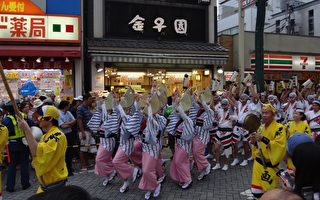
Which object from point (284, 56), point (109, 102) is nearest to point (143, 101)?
point (109, 102)

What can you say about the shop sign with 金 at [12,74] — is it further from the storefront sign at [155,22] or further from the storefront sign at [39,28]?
the storefront sign at [155,22]

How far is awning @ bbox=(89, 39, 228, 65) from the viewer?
14.1 meters

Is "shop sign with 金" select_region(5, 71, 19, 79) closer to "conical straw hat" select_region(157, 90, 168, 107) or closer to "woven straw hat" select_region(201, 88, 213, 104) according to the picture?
"conical straw hat" select_region(157, 90, 168, 107)

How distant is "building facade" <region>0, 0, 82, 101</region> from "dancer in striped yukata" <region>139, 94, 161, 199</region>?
8.03 meters

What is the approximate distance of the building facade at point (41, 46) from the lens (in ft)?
43.7

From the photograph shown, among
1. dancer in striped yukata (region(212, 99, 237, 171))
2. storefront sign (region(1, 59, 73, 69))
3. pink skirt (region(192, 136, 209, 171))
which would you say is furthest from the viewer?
storefront sign (region(1, 59, 73, 69))

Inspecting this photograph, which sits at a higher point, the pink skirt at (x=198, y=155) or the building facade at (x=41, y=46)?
the building facade at (x=41, y=46)

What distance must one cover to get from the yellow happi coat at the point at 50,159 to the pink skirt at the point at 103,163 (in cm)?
326

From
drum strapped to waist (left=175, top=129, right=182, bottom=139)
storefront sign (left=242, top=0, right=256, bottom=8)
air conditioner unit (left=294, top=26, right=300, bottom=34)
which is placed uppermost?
air conditioner unit (left=294, top=26, right=300, bottom=34)

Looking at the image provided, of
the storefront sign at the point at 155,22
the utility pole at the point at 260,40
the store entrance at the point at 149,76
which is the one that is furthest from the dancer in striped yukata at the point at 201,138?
the storefront sign at the point at 155,22

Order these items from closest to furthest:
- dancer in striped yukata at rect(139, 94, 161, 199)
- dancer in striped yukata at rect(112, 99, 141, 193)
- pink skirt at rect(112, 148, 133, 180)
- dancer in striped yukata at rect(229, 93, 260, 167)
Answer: dancer in striped yukata at rect(139, 94, 161, 199)
dancer in striped yukata at rect(112, 99, 141, 193)
pink skirt at rect(112, 148, 133, 180)
dancer in striped yukata at rect(229, 93, 260, 167)

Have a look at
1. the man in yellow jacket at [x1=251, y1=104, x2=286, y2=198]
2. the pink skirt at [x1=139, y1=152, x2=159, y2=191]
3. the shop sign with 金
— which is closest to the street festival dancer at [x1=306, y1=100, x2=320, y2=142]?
the man in yellow jacket at [x1=251, y1=104, x2=286, y2=198]

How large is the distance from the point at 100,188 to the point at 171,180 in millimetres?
1563

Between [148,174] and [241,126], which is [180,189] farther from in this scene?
[241,126]
